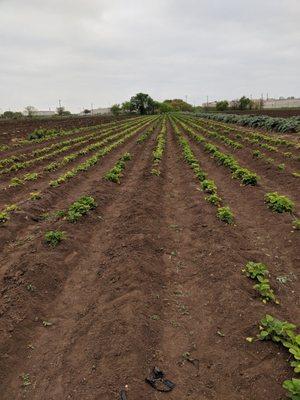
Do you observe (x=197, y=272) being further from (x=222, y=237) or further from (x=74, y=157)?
(x=74, y=157)

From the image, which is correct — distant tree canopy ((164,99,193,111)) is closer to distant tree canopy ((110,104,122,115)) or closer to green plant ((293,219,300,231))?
distant tree canopy ((110,104,122,115))

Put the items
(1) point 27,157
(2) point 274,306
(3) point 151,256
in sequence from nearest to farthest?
(2) point 274,306
(3) point 151,256
(1) point 27,157

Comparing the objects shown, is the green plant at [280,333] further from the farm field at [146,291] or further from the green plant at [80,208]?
the green plant at [80,208]

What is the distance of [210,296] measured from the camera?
6496 millimetres

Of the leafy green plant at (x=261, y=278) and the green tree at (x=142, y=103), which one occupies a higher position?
the green tree at (x=142, y=103)

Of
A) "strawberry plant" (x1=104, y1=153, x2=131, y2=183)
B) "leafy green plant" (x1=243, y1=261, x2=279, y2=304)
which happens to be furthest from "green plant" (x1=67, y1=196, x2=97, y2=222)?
"leafy green plant" (x1=243, y1=261, x2=279, y2=304)

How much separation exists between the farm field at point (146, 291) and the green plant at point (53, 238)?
0.02m

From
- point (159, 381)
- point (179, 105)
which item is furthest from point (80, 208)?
point (179, 105)

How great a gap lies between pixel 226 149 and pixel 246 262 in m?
15.8

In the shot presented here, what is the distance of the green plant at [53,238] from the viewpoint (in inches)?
333

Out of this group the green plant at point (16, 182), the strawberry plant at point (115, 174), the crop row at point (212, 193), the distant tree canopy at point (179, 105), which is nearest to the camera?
the crop row at point (212, 193)

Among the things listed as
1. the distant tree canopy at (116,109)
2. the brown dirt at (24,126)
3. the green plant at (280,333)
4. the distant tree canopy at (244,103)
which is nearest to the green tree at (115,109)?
the distant tree canopy at (116,109)

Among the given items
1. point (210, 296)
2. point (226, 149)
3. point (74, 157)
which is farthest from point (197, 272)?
point (226, 149)

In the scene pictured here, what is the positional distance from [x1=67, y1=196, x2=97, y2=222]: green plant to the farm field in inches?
1.9
